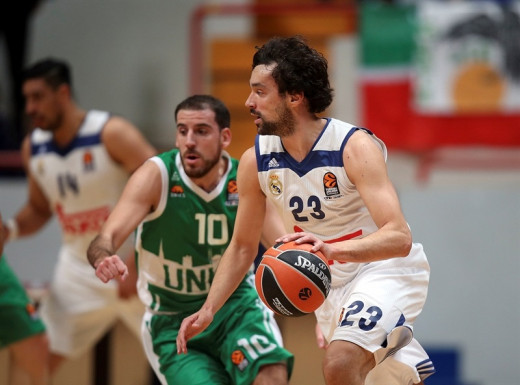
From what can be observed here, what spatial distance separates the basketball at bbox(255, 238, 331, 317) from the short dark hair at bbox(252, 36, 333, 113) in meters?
0.85

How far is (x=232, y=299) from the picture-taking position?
5.50 meters

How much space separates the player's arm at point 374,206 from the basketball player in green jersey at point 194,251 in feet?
2.88

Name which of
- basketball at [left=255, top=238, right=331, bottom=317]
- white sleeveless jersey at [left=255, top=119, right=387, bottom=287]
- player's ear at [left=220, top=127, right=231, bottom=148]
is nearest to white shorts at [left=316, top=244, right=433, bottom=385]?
white sleeveless jersey at [left=255, top=119, right=387, bottom=287]

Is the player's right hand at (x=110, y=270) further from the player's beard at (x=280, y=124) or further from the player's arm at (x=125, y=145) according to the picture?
the player's arm at (x=125, y=145)

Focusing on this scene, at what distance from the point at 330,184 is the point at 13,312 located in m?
2.95

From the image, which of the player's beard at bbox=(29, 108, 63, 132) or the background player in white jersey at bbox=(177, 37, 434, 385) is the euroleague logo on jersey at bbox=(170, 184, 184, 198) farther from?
the player's beard at bbox=(29, 108, 63, 132)

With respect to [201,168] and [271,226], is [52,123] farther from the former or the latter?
[271,226]

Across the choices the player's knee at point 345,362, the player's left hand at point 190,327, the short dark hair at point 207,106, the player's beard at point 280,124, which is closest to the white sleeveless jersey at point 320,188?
the player's beard at point 280,124

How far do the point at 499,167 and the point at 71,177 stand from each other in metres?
5.25

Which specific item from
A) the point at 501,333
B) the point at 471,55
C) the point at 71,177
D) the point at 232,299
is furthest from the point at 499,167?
the point at 232,299

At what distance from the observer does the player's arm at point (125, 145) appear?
279 inches

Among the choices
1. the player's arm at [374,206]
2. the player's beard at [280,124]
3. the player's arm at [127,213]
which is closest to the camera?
the player's arm at [374,206]

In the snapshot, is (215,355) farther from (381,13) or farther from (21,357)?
(381,13)

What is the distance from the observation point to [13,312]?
6.71m
